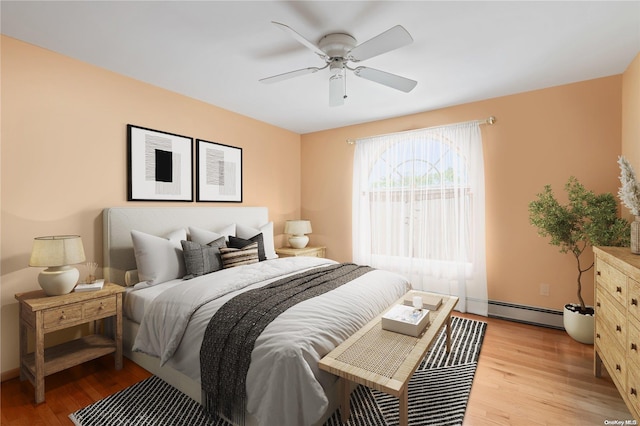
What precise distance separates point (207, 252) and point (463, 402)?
2405 mm

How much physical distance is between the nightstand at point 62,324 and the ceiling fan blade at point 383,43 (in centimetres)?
260

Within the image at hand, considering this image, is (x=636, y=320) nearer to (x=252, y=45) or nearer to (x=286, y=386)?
(x=286, y=386)

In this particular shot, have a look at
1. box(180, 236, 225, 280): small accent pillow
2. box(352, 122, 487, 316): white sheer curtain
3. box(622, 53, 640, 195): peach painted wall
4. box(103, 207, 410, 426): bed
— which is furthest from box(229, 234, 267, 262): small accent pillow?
box(622, 53, 640, 195): peach painted wall

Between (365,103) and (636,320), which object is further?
(365,103)

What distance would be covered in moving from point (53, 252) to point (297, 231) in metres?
2.83

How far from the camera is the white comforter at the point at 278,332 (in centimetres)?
150

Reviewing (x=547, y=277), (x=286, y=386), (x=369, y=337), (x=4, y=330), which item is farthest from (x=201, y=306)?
(x=547, y=277)

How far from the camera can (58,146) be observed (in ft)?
8.17

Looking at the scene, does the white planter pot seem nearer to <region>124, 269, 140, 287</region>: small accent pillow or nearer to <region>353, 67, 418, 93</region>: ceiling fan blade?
<region>353, 67, 418, 93</region>: ceiling fan blade

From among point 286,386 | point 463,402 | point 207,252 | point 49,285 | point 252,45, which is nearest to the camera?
point 286,386

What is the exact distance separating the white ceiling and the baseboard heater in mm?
2430

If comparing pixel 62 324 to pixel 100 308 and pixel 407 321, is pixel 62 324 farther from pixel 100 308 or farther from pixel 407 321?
pixel 407 321

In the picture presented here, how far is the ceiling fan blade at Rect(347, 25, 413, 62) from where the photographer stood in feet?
5.91

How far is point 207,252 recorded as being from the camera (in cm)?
289
